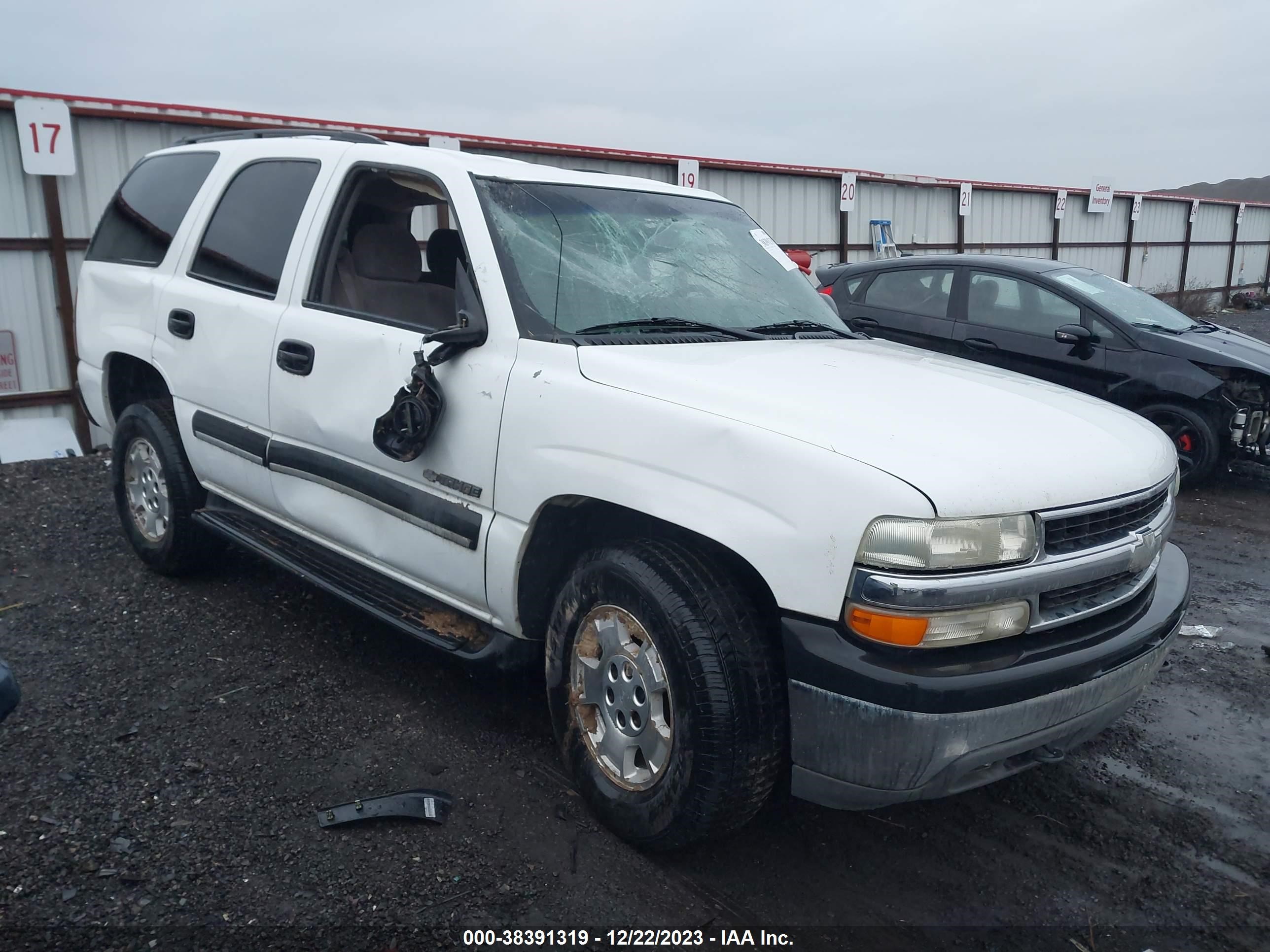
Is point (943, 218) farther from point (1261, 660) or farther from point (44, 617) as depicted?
point (44, 617)

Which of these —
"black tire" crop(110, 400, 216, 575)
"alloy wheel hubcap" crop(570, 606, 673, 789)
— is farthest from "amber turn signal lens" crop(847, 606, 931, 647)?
"black tire" crop(110, 400, 216, 575)

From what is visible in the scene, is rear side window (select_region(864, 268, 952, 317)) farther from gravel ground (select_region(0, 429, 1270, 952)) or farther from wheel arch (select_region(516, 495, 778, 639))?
wheel arch (select_region(516, 495, 778, 639))

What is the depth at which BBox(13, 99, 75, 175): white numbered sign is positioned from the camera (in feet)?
27.5

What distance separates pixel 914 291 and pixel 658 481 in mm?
6374

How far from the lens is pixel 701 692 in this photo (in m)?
2.52

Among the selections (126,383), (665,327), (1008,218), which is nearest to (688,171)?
(126,383)

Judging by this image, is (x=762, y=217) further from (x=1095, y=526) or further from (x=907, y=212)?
(x=1095, y=526)

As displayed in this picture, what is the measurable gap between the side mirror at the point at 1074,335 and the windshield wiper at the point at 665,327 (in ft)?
15.6

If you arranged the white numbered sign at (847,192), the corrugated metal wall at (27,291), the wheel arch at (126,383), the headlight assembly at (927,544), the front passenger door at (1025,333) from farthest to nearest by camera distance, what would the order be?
the white numbered sign at (847,192) < the corrugated metal wall at (27,291) < the front passenger door at (1025,333) < the wheel arch at (126,383) < the headlight assembly at (927,544)

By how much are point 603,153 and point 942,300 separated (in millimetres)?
5820

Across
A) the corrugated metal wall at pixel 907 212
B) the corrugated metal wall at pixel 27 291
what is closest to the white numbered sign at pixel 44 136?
the corrugated metal wall at pixel 27 291

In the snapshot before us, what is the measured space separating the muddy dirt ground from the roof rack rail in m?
2.10

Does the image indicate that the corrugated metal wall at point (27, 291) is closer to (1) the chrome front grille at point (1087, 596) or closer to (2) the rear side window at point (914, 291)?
(2) the rear side window at point (914, 291)

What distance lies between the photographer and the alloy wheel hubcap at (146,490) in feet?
15.5
